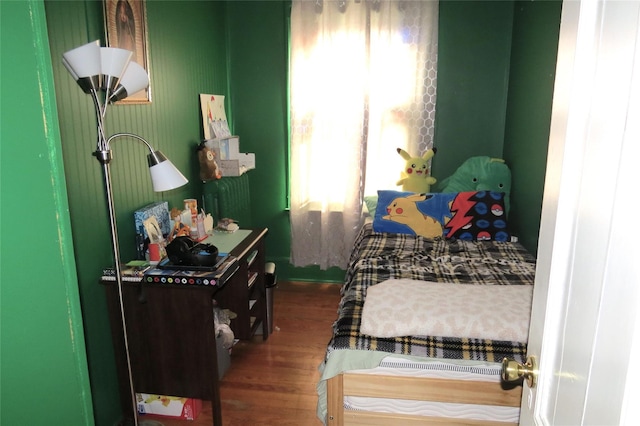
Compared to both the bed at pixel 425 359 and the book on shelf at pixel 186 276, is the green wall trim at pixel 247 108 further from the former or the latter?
the bed at pixel 425 359

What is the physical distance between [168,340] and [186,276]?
0.32 m

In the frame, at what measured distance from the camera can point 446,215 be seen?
3.12 metres

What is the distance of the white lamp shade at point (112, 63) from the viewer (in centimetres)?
152

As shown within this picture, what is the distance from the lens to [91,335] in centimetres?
202

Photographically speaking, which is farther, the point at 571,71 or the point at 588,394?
the point at 571,71

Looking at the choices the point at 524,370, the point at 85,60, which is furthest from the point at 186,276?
the point at 524,370

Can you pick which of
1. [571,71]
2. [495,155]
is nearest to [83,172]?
[571,71]

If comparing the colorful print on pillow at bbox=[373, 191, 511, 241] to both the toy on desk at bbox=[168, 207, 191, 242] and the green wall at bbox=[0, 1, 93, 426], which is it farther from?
the green wall at bbox=[0, 1, 93, 426]

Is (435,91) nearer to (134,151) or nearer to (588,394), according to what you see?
(134,151)

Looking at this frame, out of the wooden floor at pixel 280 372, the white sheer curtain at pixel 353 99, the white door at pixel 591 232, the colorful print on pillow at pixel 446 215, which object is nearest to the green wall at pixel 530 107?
the colorful print on pillow at pixel 446 215

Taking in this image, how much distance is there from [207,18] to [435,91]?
68.9 inches

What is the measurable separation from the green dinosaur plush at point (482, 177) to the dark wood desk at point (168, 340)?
6.87 feet

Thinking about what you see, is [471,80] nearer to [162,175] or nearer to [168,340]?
[162,175]

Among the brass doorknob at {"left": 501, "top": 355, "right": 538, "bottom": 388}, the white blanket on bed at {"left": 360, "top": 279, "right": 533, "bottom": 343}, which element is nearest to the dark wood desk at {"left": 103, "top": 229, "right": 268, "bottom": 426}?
the white blanket on bed at {"left": 360, "top": 279, "right": 533, "bottom": 343}
